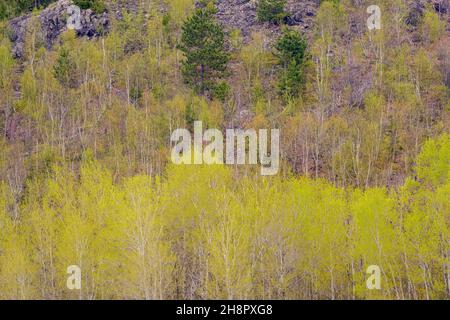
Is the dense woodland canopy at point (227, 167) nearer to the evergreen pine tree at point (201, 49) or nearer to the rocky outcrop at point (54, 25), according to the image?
the evergreen pine tree at point (201, 49)

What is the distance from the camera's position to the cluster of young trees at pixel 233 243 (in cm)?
2820

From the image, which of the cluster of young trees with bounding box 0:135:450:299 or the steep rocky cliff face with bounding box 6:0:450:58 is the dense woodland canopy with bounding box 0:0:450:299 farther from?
the steep rocky cliff face with bounding box 6:0:450:58

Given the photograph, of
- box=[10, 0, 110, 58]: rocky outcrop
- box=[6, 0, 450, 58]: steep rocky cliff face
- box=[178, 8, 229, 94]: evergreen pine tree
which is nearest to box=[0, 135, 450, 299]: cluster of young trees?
box=[178, 8, 229, 94]: evergreen pine tree

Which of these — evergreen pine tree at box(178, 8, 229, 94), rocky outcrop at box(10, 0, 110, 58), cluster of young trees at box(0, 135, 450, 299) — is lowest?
cluster of young trees at box(0, 135, 450, 299)

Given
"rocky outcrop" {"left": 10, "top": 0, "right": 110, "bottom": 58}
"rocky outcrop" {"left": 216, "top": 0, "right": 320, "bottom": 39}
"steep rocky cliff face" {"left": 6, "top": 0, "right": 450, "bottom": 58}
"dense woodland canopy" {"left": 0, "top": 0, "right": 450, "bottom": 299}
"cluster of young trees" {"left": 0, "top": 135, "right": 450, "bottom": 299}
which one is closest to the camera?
"cluster of young trees" {"left": 0, "top": 135, "right": 450, "bottom": 299}

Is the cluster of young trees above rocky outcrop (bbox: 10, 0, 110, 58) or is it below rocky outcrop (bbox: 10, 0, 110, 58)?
below

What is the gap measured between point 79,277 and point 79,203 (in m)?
8.74

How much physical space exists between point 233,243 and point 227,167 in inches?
443

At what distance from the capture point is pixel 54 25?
3214 inches

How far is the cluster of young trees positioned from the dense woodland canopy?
0.13m

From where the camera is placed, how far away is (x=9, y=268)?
28.4 meters

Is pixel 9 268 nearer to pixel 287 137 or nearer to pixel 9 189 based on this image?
pixel 9 189

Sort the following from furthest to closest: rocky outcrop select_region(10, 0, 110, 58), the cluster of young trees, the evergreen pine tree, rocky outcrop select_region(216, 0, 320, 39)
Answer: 1. rocky outcrop select_region(10, 0, 110, 58)
2. rocky outcrop select_region(216, 0, 320, 39)
3. the evergreen pine tree
4. the cluster of young trees

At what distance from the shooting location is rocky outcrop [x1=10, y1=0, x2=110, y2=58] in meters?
79.8
